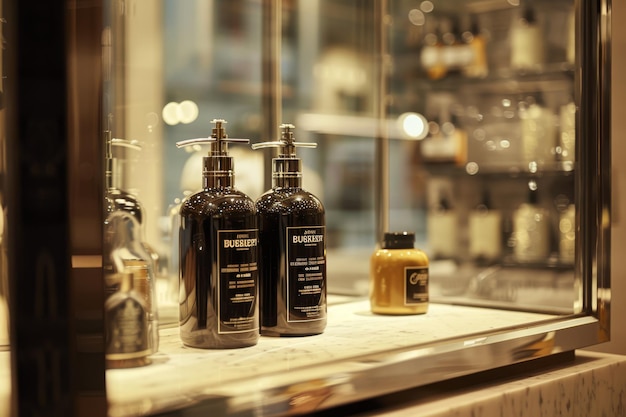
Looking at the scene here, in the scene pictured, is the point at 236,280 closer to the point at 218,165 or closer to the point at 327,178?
the point at 218,165

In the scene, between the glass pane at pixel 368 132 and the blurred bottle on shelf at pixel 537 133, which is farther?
the blurred bottle on shelf at pixel 537 133

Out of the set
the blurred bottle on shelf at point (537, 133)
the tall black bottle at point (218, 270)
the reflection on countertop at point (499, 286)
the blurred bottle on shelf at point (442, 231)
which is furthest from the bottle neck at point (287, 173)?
the blurred bottle on shelf at point (442, 231)

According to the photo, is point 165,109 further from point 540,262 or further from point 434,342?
point 540,262

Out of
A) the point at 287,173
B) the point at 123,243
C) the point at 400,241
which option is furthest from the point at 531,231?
the point at 123,243

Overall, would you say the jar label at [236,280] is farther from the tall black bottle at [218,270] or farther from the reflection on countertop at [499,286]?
the reflection on countertop at [499,286]

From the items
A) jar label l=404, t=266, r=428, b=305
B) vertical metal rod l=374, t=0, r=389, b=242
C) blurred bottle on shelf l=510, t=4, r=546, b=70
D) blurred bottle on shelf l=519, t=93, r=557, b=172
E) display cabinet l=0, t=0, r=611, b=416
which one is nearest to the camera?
display cabinet l=0, t=0, r=611, b=416

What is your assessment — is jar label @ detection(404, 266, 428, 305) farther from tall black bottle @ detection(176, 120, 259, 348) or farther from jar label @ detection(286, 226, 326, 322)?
tall black bottle @ detection(176, 120, 259, 348)

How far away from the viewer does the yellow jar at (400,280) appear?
1.07 m

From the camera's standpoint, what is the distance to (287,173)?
2.99ft

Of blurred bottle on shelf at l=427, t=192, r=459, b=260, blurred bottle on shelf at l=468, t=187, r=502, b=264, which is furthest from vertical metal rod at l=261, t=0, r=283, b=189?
blurred bottle on shelf at l=427, t=192, r=459, b=260

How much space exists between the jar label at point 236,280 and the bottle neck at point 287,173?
0.11 meters

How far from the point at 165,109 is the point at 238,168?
0.14 metres

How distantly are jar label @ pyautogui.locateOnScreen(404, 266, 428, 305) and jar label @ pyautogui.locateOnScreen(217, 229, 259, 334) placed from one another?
318mm

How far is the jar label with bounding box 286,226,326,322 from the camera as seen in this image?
87cm
